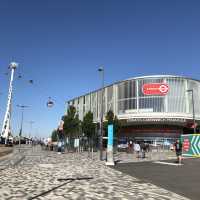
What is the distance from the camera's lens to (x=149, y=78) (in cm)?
10412

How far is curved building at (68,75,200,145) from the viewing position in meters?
102

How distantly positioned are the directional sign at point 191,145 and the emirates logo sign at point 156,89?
65531 mm

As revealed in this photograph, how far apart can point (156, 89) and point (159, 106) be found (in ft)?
16.6

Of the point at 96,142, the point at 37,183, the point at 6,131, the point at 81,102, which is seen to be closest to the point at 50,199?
the point at 37,183

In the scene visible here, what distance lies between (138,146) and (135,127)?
69563 mm

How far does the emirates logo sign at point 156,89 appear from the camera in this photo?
102062 millimetres

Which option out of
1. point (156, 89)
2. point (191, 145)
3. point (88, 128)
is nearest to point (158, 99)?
point (156, 89)

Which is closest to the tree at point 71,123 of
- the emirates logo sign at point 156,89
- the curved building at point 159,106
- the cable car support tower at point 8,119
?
the cable car support tower at point 8,119

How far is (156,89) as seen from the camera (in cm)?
10250

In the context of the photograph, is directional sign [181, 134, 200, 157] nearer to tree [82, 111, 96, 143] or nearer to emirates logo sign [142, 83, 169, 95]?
tree [82, 111, 96, 143]

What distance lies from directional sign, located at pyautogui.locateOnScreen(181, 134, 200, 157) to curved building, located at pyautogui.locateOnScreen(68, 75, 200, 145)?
6376cm

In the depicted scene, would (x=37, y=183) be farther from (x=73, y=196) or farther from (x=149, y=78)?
(x=149, y=78)

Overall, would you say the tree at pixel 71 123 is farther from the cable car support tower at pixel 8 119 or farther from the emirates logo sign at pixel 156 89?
the emirates logo sign at pixel 156 89

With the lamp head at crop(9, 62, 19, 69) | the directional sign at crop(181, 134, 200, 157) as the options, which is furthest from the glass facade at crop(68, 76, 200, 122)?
the directional sign at crop(181, 134, 200, 157)
